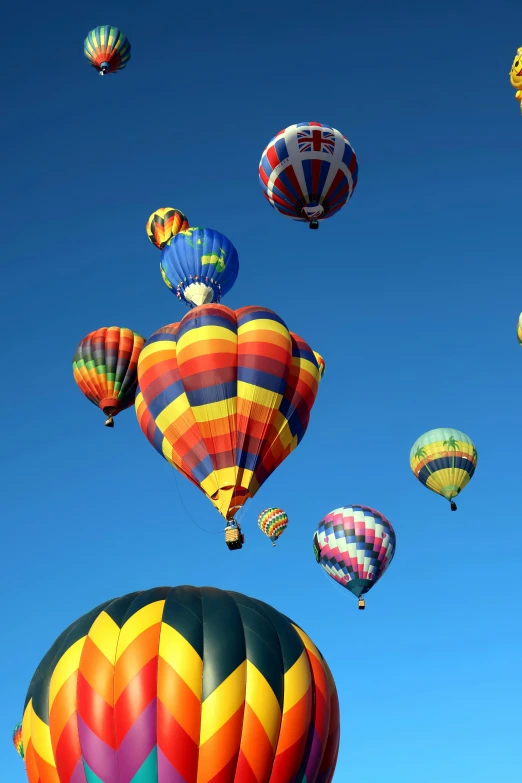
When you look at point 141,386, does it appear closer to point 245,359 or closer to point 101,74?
point 245,359

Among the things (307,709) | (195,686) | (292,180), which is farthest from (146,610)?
(292,180)

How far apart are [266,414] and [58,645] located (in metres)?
6.41

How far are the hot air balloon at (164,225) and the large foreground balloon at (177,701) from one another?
13041 millimetres

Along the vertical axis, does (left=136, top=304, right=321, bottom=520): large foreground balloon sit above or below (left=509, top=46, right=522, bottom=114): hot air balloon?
below

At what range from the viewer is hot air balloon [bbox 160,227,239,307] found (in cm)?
2089

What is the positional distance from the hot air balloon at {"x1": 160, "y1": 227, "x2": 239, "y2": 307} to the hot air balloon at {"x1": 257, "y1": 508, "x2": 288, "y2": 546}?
45.0ft

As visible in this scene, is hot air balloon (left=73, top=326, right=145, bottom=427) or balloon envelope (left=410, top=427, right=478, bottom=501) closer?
hot air balloon (left=73, top=326, right=145, bottom=427)

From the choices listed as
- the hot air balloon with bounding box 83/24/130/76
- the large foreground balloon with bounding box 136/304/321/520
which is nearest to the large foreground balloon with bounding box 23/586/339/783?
the large foreground balloon with bounding box 136/304/321/520

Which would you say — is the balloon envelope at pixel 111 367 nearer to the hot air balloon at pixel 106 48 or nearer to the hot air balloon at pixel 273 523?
the hot air balloon at pixel 106 48

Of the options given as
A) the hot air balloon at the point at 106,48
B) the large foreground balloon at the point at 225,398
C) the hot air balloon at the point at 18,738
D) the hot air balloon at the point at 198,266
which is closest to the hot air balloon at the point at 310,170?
the hot air balloon at the point at 198,266

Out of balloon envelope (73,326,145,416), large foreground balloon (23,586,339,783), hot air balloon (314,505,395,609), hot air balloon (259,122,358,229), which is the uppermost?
hot air balloon (259,122,358,229)

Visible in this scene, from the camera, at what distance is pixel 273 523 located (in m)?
33.7

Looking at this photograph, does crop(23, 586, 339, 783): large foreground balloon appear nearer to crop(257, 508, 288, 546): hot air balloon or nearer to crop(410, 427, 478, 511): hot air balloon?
crop(410, 427, 478, 511): hot air balloon

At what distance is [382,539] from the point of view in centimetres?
2681
